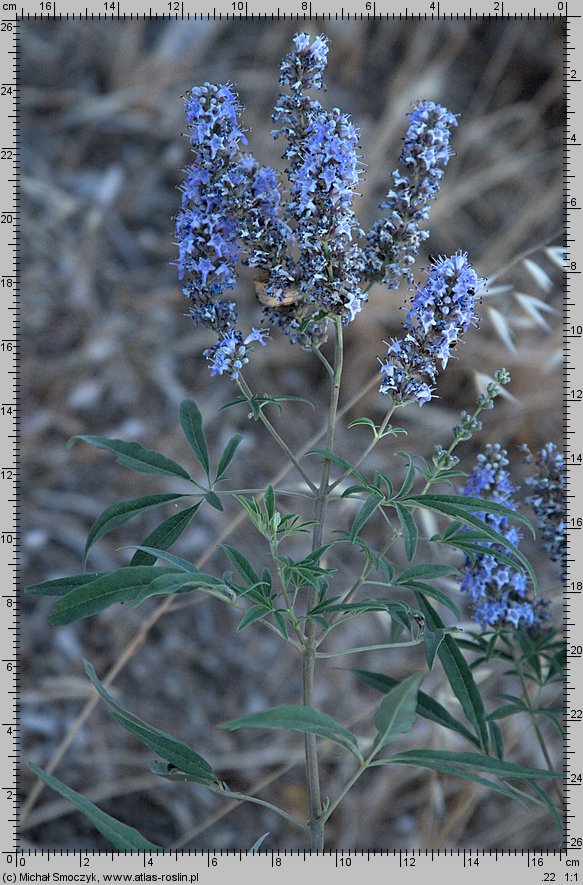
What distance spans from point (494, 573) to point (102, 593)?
26.7 inches

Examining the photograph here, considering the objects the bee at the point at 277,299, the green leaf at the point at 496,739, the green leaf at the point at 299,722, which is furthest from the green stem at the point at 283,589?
the green leaf at the point at 496,739

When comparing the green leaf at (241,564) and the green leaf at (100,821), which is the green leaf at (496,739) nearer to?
the green leaf at (241,564)

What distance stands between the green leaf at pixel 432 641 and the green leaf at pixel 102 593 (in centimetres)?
39

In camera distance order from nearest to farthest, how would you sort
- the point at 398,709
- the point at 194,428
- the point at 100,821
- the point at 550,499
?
the point at 398,709, the point at 100,821, the point at 194,428, the point at 550,499

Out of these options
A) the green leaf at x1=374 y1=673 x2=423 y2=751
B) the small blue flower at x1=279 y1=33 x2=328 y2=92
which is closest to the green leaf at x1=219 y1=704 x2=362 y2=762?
the green leaf at x1=374 y1=673 x2=423 y2=751

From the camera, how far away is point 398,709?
1.17 meters

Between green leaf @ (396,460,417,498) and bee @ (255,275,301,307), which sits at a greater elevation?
bee @ (255,275,301,307)

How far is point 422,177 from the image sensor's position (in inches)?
56.2

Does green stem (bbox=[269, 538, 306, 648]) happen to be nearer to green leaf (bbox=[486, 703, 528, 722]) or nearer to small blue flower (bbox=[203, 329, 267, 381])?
small blue flower (bbox=[203, 329, 267, 381])

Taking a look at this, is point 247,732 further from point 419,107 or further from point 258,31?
point 258,31

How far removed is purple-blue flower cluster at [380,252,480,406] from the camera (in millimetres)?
1331

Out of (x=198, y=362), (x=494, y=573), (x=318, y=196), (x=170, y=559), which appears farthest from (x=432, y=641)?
(x=198, y=362)

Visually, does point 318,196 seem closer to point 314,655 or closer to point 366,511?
point 366,511

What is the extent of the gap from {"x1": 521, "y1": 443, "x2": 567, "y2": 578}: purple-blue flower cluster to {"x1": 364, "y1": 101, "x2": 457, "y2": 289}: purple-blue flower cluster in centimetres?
45
